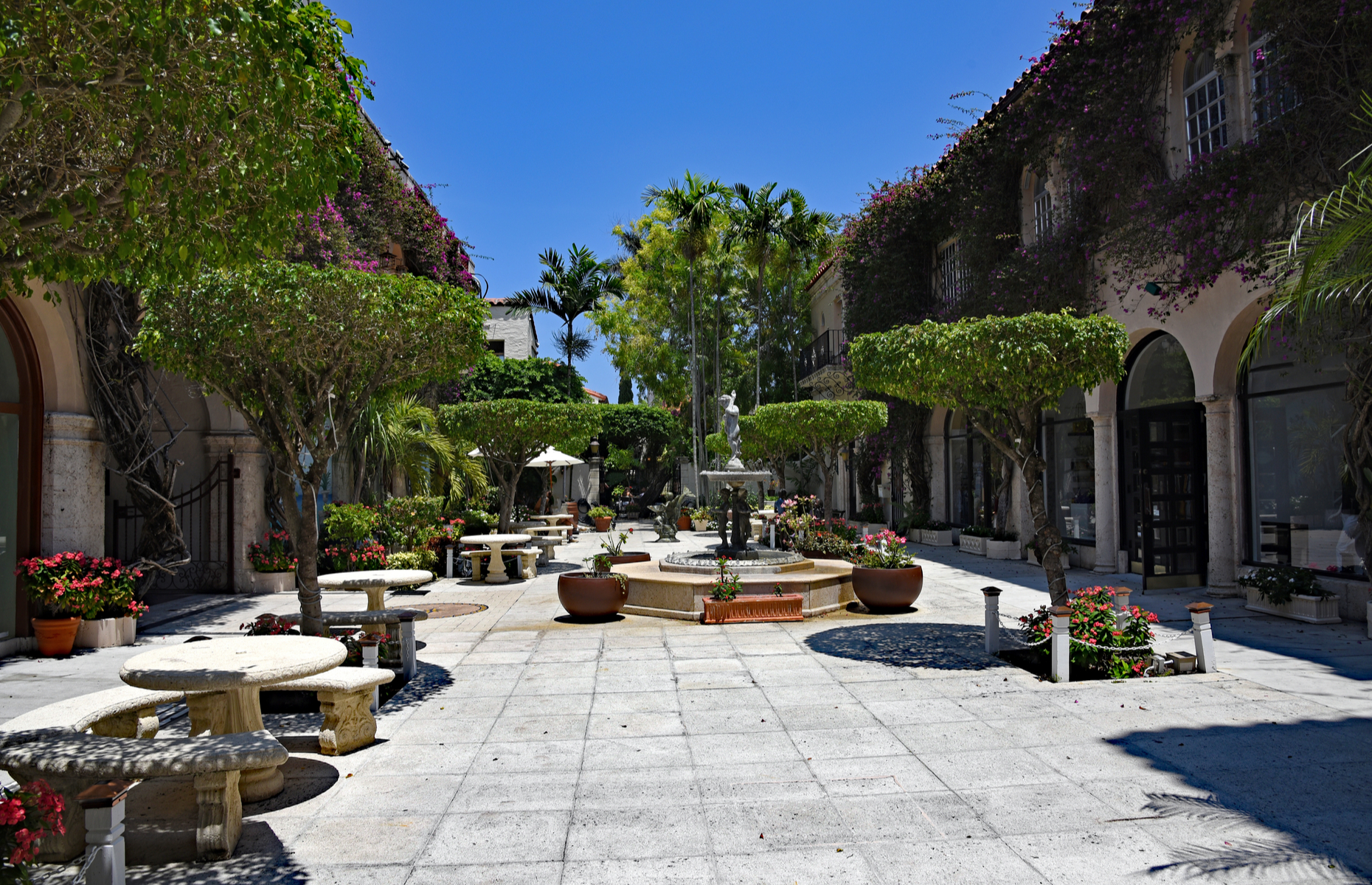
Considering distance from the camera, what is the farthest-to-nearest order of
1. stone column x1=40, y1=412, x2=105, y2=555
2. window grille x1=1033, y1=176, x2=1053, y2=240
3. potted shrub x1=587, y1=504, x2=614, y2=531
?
potted shrub x1=587, y1=504, x2=614, y2=531 < window grille x1=1033, y1=176, x2=1053, y2=240 < stone column x1=40, y1=412, x2=105, y2=555

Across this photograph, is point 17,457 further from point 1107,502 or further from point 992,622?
point 1107,502

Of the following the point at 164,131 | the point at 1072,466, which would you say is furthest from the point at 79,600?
the point at 1072,466

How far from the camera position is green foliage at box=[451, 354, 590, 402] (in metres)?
31.5

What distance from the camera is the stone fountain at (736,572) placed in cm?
1041

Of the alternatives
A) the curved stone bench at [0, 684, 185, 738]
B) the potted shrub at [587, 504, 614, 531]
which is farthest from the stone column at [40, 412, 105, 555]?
the potted shrub at [587, 504, 614, 531]

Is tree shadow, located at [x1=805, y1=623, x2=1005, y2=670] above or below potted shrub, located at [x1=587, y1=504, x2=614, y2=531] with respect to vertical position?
below

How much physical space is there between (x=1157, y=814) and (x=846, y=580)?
271 inches

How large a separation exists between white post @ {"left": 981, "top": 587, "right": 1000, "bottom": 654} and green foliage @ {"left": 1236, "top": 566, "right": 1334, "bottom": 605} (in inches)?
160

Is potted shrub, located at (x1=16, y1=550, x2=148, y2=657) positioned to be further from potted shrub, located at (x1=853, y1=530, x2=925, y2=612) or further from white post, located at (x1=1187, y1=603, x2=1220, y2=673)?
white post, located at (x1=1187, y1=603, x2=1220, y2=673)

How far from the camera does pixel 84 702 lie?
15.8 ft

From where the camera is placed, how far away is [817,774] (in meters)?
4.80

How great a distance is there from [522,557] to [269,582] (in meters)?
4.33

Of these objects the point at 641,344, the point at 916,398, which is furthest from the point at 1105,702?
the point at 641,344

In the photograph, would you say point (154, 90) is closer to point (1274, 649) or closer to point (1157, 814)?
point (1157, 814)
